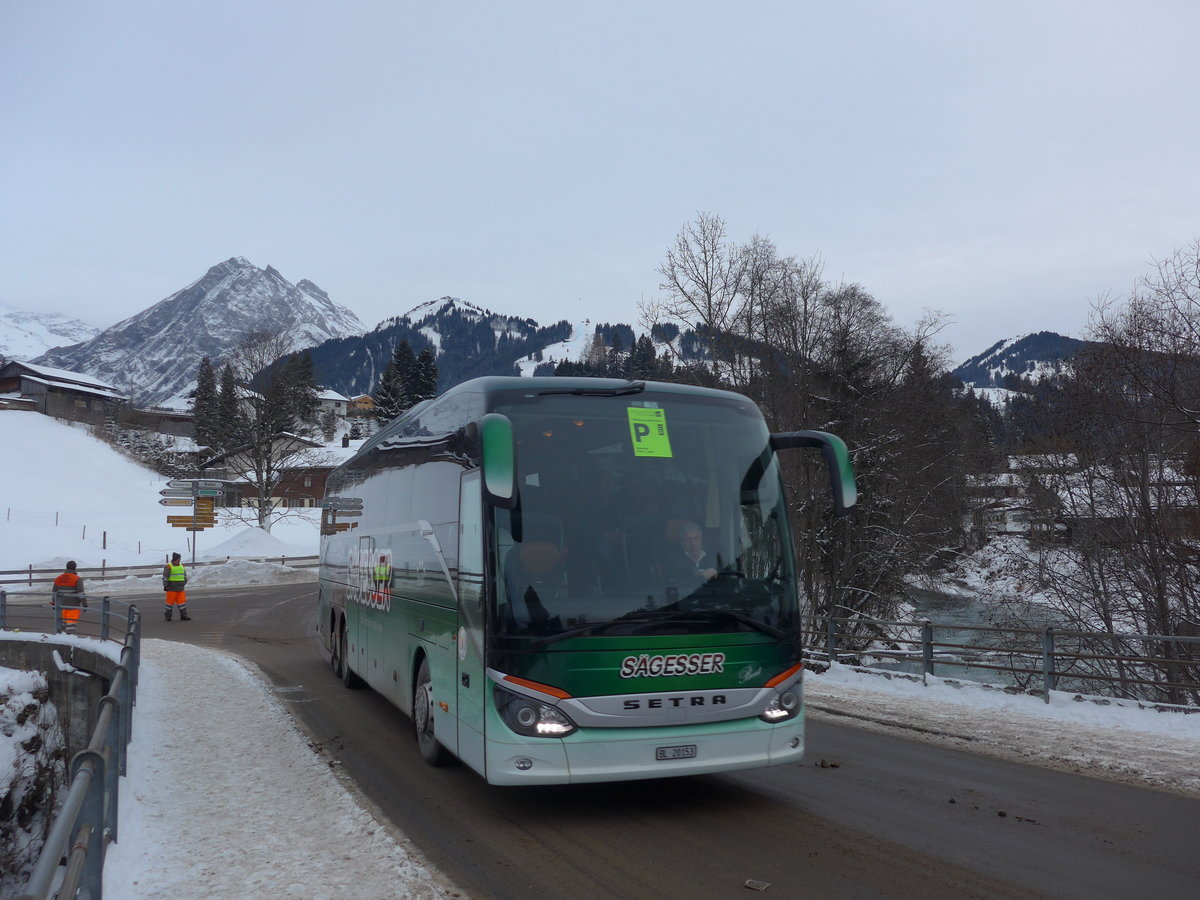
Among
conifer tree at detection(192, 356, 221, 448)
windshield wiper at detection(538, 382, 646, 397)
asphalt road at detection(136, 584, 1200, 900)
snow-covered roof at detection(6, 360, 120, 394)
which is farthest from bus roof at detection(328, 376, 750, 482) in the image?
snow-covered roof at detection(6, 360, 120, 394)

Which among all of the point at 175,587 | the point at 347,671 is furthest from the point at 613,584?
the point at 175,587

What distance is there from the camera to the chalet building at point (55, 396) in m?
90.9

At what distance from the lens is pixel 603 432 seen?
7242 millimetres

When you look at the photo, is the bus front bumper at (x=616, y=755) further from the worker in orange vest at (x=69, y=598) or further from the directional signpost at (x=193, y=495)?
the directional signpost at (x=193, y=495)

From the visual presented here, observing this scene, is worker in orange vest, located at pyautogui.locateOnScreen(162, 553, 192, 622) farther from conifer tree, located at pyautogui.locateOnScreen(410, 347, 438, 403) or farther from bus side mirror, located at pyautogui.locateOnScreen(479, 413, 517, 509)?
conifer tree, located at pyautogui.locateOnScreen(410, 347, 438, 403)

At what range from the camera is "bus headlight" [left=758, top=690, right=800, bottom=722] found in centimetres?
698

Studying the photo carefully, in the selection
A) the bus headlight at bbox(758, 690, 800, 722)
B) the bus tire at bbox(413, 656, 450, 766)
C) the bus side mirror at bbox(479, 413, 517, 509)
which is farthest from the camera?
the bus tire at bbox(413, 656, 450, 766)

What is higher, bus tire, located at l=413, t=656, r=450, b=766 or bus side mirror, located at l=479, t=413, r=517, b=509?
bus side mirror, located at l=479, t=413, r=517, b=509

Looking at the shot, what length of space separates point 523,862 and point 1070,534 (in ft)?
62.1

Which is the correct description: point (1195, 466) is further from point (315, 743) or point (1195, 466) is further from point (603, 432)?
point (315, 743)

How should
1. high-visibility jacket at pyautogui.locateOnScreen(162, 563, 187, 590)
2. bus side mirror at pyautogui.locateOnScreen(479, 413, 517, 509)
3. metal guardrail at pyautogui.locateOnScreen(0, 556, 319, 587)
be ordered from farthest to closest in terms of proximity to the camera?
metal guardrail at pyautogui.locateOnScreen(0, 556, 319, 587) → high-visibility jacket at pyautogui.locateOnScreen(162, 563, 187, 590) → bus side mirror at pyautogui.locateOnScreen(479, 413, 517, 509)

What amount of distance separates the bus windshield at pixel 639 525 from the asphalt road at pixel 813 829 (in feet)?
4.69

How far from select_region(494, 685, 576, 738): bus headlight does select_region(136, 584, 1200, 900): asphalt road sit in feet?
2.51

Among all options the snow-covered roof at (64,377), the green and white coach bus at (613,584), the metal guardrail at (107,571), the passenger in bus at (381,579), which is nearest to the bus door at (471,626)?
the green and white coach bus at (613,584)
